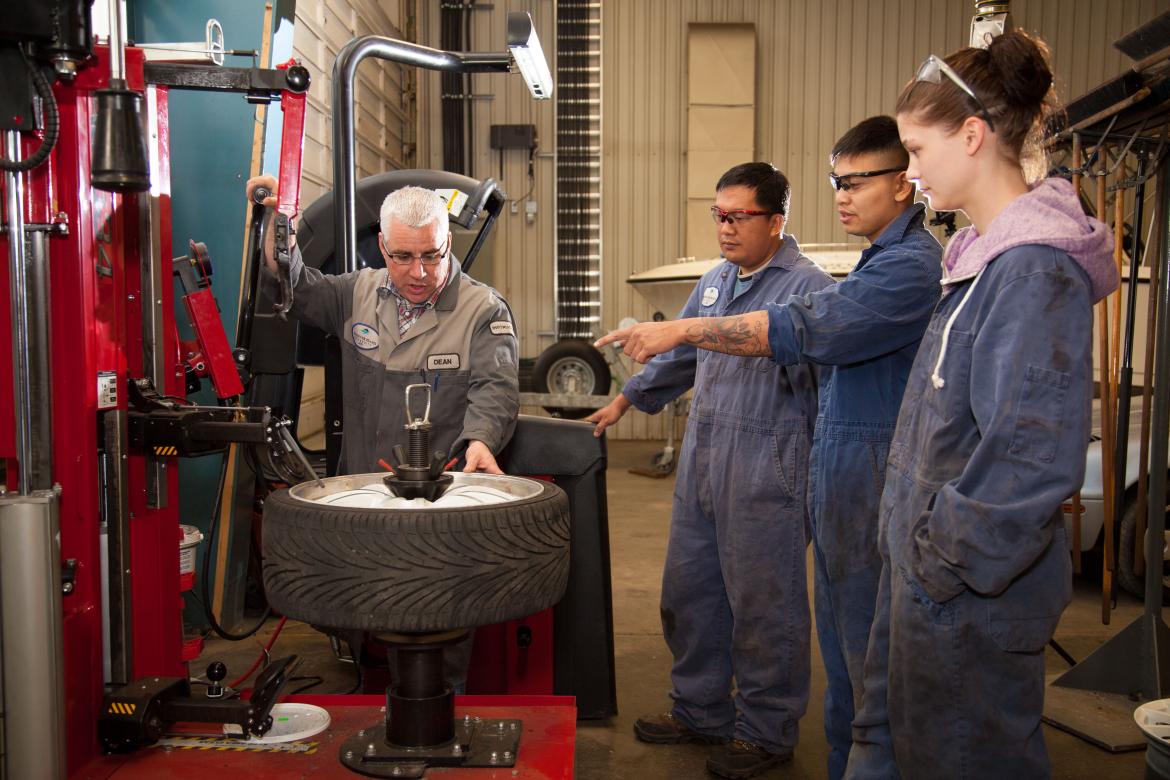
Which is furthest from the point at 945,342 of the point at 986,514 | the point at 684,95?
the point at 684,95

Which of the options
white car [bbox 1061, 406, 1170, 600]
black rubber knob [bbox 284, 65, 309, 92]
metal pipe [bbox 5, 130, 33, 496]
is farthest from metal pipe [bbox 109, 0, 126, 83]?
white car [bbox 1061, 406, 1170, 600]

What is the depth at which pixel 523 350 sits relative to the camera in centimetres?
880

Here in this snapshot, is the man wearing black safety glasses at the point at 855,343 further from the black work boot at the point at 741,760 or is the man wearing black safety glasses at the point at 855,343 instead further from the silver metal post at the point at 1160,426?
the silver metal post at the point at 1160,426

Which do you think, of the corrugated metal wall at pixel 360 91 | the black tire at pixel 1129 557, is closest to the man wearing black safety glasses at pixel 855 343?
the black tire at pixel 1129 557

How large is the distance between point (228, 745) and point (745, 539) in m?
1.32

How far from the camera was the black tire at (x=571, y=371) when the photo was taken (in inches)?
300

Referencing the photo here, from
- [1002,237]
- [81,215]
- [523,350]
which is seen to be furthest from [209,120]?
[523,350]

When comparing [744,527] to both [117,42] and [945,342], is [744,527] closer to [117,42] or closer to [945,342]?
[945,342]

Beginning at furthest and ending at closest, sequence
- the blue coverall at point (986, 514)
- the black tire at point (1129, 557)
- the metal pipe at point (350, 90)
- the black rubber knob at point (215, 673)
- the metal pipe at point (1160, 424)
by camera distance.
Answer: the black tire at point (1129, 557)
the metal pipe at point (1160, 424)
the metal pipe at point (350, 90)
the black rubber knob at point (215, 673)
the blue coverall at point (986, 514)

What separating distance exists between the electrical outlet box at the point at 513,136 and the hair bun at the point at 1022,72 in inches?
285

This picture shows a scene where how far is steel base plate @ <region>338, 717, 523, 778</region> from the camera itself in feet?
4.91

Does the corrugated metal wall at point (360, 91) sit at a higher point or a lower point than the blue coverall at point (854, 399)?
higher

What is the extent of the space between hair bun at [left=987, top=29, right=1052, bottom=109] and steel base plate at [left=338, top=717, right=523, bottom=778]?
133 cm

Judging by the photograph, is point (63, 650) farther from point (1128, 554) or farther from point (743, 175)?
point (1128, 554)
